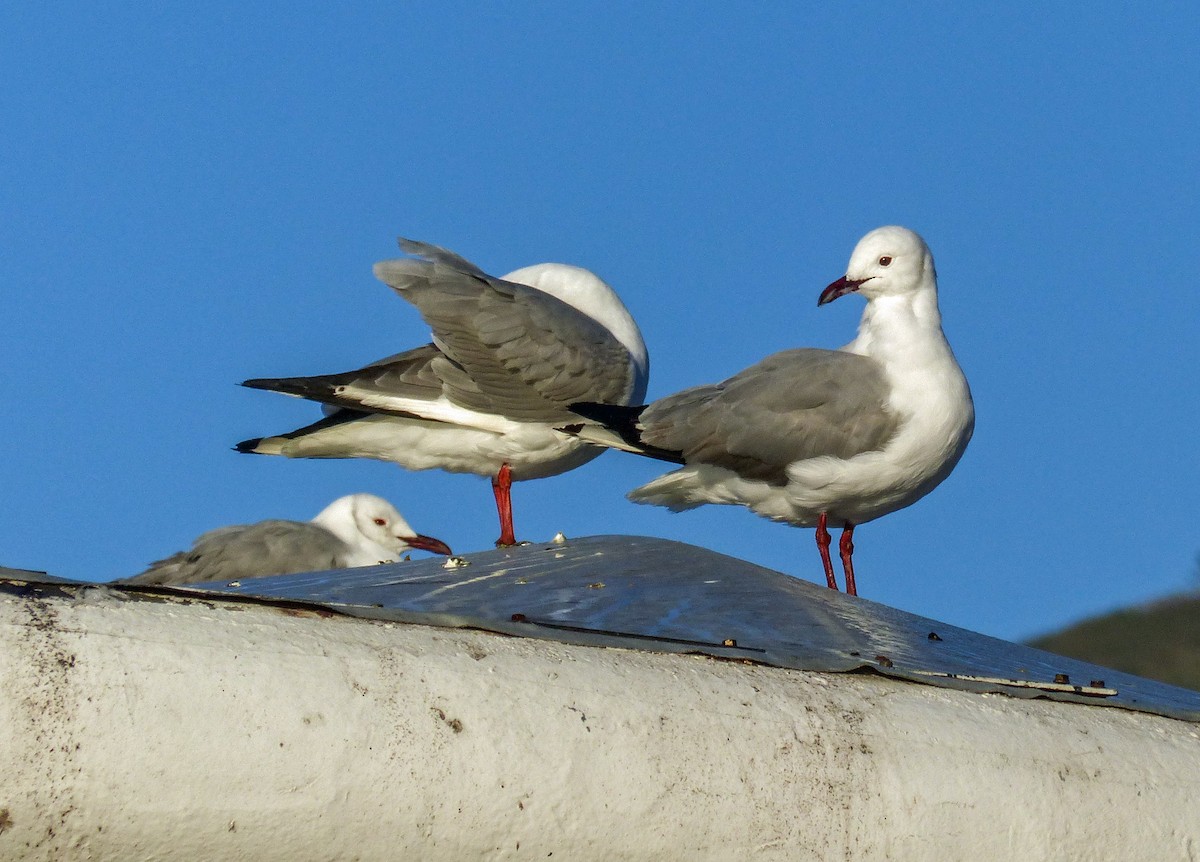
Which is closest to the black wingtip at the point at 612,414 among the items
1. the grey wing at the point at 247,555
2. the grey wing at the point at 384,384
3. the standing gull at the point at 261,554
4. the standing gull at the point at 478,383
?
the standing gull at the point at 478,383

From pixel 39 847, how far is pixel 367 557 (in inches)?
285

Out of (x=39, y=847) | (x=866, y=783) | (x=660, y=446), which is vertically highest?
(x=660, y=446)

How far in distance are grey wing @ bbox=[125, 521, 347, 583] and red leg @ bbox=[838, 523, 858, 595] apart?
2.56m

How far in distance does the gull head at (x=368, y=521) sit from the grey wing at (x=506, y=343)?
5.74 feet

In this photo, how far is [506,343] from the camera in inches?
325

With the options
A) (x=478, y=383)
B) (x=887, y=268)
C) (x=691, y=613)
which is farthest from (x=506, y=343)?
(x=691, y=613)

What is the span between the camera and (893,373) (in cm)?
701

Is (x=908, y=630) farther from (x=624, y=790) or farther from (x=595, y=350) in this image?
(x=595, y=350)

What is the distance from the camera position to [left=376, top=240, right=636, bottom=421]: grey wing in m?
8.23

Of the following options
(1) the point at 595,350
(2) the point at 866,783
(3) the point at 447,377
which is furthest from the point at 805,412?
(2) the point at 866,783

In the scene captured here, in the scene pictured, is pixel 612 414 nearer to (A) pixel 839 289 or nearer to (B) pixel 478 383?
(B) pixel 478 383

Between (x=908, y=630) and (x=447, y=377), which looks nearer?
(x=908, y=630)

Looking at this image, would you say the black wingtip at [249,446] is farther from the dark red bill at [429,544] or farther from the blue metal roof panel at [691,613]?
the blue metal roof panel at [691,613]

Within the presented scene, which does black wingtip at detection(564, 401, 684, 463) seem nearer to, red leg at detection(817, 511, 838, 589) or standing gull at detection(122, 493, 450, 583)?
red leg at detection(817, 511, 838, 589)
